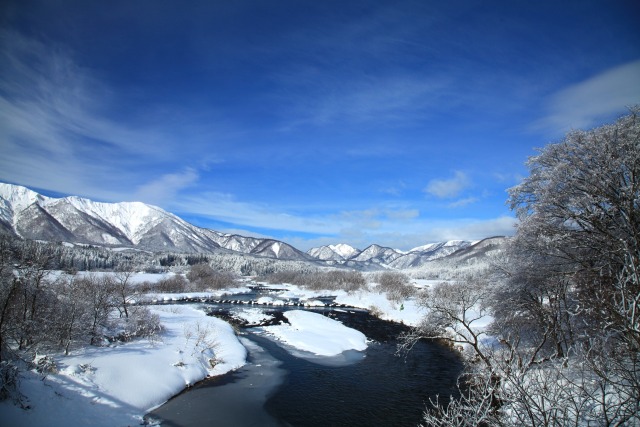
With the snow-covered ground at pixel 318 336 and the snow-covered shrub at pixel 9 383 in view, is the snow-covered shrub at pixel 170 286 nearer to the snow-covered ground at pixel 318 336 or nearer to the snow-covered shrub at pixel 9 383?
the snow-covered ground at pixel 318 336

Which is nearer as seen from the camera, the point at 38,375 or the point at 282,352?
the point at 38,375

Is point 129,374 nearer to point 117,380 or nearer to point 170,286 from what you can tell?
point 117,380

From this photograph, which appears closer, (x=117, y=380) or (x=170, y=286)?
(x=117, y=380)

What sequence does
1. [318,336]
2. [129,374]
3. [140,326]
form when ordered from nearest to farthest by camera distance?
[129,374]
[140,326]
[318,336]

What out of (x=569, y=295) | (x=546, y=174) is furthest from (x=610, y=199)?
(x=569, y=295)

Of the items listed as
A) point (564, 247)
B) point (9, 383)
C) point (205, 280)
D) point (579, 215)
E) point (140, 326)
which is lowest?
point (205, 280)

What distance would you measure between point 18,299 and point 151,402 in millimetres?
11237

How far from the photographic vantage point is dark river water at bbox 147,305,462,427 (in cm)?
1852

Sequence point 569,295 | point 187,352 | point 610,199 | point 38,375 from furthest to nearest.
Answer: point 187,352
point 569,295
point 38,375
point 610,199

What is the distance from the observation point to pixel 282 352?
32562mm

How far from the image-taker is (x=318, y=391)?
2295 centimetres

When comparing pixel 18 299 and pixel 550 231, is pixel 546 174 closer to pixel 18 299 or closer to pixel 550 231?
pixel 550 231

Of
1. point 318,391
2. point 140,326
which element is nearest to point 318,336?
point 318,391

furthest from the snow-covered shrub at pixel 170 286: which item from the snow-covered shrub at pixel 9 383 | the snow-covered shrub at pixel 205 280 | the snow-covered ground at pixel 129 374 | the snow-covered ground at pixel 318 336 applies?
the snow-covered shrub at pixel 9 383
